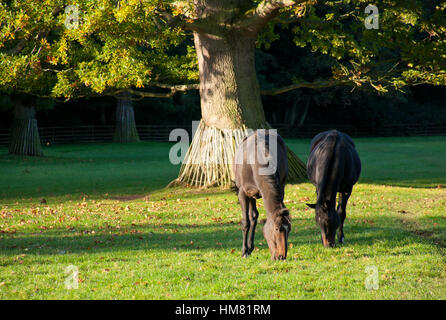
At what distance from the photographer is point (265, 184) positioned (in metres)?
7.56

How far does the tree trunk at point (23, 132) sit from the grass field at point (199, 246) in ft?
41.9

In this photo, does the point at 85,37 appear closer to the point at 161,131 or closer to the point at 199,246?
the point at 199,246

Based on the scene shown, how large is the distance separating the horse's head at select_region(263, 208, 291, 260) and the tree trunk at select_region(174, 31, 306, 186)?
9415 millimetres

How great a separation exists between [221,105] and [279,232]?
10.4 m

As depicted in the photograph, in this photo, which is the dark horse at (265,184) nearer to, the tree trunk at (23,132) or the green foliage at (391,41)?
the green foliage at (391,41)

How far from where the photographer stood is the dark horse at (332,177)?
26.4 feet

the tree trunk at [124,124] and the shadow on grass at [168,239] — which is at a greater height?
the tree trunk at [124,124]

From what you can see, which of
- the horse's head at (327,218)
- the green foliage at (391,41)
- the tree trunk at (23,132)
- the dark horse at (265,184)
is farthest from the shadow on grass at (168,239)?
the tree trunk at (23,132)

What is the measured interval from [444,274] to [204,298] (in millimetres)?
3104

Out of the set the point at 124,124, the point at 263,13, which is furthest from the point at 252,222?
the point at 124,124

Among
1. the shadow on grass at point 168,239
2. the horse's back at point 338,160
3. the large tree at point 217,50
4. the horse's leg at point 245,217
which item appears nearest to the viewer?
the horse's leg at point 245,217

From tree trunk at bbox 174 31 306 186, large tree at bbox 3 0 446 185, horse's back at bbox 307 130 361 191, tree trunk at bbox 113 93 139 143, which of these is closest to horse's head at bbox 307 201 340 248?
horse's back at bbox 307 130 361 191

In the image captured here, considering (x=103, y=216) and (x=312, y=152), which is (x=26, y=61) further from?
(x=312, y=152)
